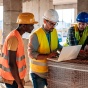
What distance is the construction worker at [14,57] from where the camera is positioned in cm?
308

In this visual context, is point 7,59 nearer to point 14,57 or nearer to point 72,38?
point 14,57

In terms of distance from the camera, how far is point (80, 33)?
13.9ft

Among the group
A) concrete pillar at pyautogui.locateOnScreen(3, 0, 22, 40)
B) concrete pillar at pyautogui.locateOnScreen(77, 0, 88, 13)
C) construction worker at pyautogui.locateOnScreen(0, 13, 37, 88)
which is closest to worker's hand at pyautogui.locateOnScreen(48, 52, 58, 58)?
construction worker at pyautogui.locateOnScreen(0, 13, 37, 88)

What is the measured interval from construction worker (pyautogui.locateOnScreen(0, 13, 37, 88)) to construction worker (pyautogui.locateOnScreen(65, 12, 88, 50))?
3.28 ft


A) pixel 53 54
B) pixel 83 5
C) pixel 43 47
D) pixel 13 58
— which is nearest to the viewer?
pixel 13 58

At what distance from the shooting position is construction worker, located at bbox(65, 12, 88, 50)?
4152 millimetres

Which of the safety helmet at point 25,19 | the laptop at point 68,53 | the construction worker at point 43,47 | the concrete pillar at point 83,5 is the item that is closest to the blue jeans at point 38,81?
the construction worker at point 43,47

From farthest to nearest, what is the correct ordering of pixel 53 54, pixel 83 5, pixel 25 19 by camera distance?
pixel 83 5 → pixel 53 54 → pixel 25 19

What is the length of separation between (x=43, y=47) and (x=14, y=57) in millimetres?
720

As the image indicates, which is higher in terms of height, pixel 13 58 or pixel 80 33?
pixel 80 33

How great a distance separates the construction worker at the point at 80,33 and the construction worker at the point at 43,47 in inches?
17.3

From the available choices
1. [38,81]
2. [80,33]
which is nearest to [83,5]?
[80,33]

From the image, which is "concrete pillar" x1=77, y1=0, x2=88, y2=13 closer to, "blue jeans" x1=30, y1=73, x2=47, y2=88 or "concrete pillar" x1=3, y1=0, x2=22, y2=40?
"concrete pillar" x1=3, y1=0, x2=22, y2=40

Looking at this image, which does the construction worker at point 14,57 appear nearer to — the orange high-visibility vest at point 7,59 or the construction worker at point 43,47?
the orange high-visibility vest at point 7,59
